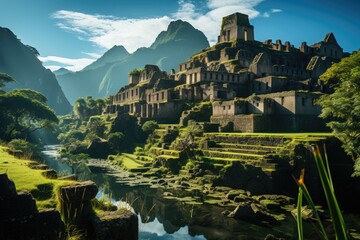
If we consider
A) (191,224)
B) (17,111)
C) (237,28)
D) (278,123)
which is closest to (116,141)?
(17,111)

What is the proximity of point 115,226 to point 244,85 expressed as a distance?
63.7 m

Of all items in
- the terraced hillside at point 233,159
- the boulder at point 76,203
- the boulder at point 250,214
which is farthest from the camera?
the terraced hillside at point 233,159

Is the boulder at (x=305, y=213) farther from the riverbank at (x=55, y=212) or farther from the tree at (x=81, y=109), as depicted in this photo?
the tree at (x=81, y=109)

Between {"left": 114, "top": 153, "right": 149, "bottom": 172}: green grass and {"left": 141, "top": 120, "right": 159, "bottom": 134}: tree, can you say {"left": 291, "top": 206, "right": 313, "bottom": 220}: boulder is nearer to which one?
{"left": 114, "top": 153, "right": 149, "bottom": 172}: green grass

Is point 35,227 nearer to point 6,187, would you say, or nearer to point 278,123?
point 6,187

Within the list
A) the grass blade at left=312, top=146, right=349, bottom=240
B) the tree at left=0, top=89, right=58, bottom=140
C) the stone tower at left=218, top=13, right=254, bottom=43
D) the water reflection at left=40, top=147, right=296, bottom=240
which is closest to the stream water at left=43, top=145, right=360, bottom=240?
the water reflection at left=40, top=147, right=296, bottom=240

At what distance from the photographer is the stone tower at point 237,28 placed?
88.9 metres

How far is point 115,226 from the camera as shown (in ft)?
31.0

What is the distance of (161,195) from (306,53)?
74.0 metres

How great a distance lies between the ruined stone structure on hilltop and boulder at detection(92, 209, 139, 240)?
4131cm

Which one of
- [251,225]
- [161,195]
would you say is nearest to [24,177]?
[251,225]

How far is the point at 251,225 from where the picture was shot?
25.6m

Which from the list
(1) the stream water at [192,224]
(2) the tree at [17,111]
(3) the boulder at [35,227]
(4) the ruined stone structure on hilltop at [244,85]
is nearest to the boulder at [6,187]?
(3) the boulder at [35,227]

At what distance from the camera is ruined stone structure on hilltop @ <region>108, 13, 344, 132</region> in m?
49.4
